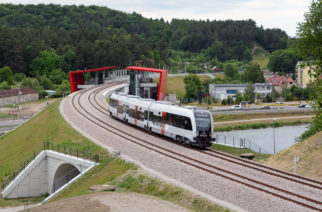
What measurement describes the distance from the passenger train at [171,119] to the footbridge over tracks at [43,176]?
8172 mm

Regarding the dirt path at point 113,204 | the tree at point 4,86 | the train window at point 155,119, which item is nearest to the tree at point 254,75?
the tree at point 4,86

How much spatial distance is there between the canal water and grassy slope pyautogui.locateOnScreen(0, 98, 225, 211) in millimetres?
27456

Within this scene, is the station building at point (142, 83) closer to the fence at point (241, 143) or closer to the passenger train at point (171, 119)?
the fence at point (241, 143)

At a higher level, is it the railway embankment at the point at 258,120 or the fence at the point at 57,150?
the fence at the point at 57,150

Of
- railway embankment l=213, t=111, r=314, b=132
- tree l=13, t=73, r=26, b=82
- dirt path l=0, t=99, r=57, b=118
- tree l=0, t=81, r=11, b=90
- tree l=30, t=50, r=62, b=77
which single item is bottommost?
railway embankment l=213, t=111, r=314, b=132

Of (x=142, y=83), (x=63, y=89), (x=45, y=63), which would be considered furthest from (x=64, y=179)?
(x=45, y=63)

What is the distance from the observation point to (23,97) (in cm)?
10081

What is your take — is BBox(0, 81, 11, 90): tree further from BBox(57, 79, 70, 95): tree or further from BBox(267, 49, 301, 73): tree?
BBox(267, 49, 301, 73): tree

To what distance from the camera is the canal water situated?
6076 centimetres

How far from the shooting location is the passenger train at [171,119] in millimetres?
33219

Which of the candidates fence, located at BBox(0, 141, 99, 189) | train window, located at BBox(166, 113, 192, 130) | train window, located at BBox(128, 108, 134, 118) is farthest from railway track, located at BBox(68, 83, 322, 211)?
fence, located at BBox(0, 141, 99, 189)

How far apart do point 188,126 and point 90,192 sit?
456 inches

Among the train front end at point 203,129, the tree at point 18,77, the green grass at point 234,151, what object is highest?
the tree at point 18,77

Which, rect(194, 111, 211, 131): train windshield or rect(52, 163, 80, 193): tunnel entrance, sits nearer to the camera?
rect(194, 111, 211, 131): train windshield
